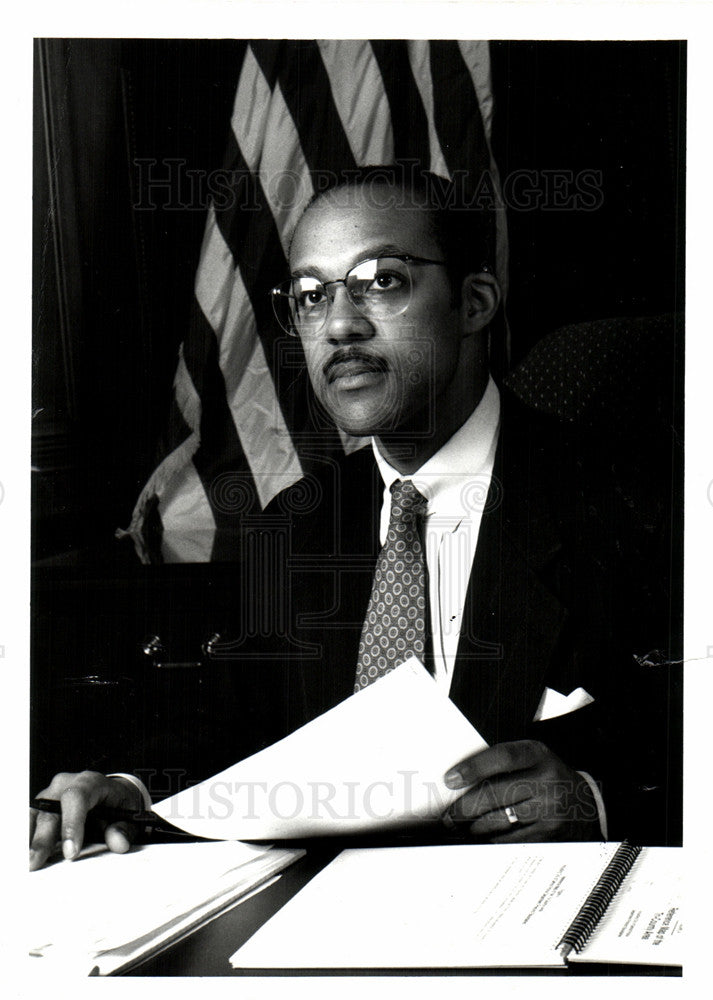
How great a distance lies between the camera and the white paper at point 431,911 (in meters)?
0.90

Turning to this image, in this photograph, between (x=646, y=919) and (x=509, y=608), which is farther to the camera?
(x=509, y=608)

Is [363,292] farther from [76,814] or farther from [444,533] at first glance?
[76,814]

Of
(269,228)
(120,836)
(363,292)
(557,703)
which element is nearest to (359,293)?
(363,292)

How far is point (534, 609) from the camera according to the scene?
1.07m

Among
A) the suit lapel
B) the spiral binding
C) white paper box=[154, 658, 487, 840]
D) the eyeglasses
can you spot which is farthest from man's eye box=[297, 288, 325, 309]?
the spiral binding

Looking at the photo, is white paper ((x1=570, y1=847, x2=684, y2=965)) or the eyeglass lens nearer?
white paper ((x1=570, y1=847, x2=684, y2=965))

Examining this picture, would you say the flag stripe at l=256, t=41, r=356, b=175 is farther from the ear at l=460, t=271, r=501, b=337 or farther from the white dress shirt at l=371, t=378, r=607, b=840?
the white dress shirt at l=371, t=378, r=607, b=840

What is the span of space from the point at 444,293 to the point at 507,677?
0.45 m

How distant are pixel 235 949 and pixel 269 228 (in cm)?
77

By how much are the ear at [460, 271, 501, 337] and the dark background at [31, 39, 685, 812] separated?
2 centimetres

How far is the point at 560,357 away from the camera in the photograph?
3.54ft

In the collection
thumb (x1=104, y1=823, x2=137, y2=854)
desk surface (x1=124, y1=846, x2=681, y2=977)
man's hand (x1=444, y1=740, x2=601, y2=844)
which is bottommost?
desk surface (x1=124, y1=846, x2=681, y2=977)

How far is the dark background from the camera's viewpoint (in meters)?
1.07

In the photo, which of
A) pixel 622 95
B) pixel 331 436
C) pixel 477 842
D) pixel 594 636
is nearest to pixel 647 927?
pixel 477 842
